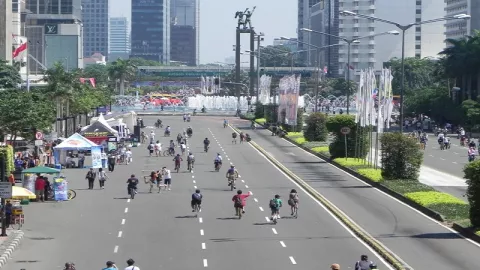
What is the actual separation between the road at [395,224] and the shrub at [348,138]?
2.83 meters

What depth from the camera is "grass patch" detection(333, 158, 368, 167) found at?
63.9 m


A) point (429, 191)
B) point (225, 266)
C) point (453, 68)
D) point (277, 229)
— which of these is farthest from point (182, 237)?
point (453, 68)

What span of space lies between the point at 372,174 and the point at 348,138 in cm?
1133

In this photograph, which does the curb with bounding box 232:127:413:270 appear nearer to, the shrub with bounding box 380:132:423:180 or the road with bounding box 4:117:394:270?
the road with bounding box 4:117:394:270

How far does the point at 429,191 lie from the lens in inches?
1871

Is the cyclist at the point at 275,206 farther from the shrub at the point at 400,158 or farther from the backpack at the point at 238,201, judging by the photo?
the shrub at the point at 400,158

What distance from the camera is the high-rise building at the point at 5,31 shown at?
114188mm

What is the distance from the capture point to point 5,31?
116562 mm

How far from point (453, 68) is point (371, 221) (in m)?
90.0

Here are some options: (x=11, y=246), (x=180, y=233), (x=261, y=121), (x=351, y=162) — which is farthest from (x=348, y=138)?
(x=261, y=121)

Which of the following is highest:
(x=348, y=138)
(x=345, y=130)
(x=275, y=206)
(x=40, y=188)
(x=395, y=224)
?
(x=345, y=130)

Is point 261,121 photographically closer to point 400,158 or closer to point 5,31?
point 5,31

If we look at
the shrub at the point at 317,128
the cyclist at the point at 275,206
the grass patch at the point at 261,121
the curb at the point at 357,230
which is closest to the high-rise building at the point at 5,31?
the grass patch at the point at 261,121

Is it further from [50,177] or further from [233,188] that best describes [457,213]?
[50,177]
